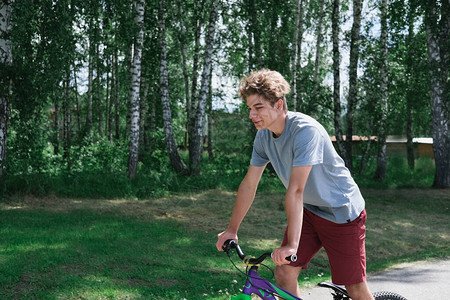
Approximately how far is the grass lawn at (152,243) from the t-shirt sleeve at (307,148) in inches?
107

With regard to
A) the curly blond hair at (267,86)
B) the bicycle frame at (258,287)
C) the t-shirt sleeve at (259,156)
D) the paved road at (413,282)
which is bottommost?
the paved road at (413,282)

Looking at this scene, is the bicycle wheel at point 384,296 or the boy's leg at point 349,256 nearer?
the boy's leg at point 349,256

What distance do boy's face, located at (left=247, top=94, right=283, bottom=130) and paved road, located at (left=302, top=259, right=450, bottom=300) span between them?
112 inches

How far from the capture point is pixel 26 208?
962 centimetres

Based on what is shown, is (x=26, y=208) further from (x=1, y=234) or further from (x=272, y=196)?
(x=272, y=196)

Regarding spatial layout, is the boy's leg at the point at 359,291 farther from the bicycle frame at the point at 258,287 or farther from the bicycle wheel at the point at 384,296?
the bicycle frame at the point at 258,287

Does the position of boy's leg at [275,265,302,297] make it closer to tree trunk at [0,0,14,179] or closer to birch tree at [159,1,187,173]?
tree trunk at [0,0,14,179]

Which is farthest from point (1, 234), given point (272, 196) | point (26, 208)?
point (272, 196)

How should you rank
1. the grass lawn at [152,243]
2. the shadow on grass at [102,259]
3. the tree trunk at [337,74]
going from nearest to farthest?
1. the shadow on grass at [102,259]
2. the grass lawn at [152,243]
3. the tree trunk at [337,74]

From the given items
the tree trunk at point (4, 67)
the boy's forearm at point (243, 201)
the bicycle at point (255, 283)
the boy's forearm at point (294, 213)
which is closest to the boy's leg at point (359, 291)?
the bicycle at point (255, 283)

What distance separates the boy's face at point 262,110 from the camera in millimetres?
2822

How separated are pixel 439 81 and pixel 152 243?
1082 cm

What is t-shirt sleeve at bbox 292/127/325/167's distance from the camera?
9.16 ft

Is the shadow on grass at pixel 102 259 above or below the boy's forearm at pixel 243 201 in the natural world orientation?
below
